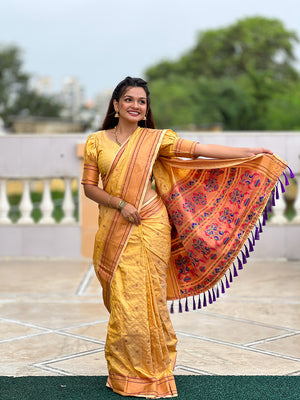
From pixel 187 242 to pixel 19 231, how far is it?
4488mm

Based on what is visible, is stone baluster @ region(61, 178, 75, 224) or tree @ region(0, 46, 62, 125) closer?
stone baluster @ region(61, 178, 75, 224)

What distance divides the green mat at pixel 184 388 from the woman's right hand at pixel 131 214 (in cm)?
97

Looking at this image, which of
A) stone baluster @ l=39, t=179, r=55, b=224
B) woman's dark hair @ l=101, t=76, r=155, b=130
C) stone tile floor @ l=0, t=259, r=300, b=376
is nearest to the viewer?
woman's dark hair @ l=101, t=76, r=155, b=130

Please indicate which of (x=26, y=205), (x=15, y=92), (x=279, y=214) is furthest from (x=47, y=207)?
(x=15, y=92)

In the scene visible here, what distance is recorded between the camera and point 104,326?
5.34 m

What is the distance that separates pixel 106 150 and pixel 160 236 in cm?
58

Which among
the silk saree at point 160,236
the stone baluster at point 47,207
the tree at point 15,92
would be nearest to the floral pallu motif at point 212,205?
the silk saree at point 160,236

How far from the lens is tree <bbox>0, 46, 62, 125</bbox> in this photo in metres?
48.1

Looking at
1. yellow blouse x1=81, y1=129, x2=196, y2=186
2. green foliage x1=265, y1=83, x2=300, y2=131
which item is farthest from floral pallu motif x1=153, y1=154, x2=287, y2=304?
green foliage x1=265, y1=83, x2=300, y2=131

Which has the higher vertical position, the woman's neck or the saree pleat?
the woman's neck

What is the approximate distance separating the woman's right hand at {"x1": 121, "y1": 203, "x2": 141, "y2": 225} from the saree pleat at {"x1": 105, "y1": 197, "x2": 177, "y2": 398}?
0.05 m

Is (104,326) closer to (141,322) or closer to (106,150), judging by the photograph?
(141,322)

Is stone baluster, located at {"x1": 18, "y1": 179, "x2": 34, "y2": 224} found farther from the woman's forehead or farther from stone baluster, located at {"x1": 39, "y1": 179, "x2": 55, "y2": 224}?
the woman's forehead

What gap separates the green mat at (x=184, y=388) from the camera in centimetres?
382
